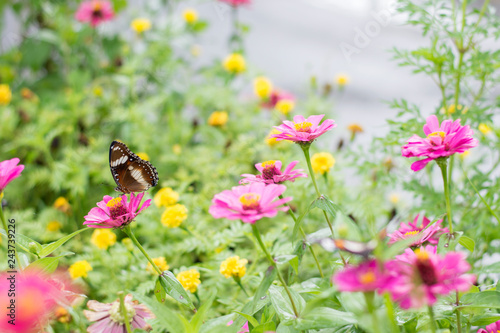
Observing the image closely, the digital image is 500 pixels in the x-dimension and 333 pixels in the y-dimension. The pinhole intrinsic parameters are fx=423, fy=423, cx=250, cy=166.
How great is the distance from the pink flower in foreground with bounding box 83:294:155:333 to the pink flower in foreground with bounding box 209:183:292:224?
205 millimetres

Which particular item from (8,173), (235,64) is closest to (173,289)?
(8,173)

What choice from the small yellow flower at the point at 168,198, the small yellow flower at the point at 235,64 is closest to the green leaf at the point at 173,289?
the small yellow flower at the point at 168,198

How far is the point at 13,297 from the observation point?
413 mm

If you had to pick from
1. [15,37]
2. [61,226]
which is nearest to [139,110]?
[61,226]

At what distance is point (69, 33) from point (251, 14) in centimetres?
148

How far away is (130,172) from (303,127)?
338 millimetres

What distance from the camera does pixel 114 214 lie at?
468 mm

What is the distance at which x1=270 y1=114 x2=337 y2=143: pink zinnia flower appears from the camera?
1.53 feet

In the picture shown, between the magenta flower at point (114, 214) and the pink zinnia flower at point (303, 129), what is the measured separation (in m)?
0.17

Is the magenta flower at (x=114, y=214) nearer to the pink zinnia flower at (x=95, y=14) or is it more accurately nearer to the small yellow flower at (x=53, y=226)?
the small yellow flower at (x=53, y=226)

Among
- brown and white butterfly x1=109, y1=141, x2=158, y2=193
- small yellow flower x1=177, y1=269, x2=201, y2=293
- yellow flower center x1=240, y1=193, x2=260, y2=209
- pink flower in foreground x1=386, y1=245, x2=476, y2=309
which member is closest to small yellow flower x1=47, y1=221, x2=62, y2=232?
brown and white butterfly x1=109, y1=141, x2=158, y2=193

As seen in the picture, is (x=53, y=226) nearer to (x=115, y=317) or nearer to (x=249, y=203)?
(x=115, y=317)

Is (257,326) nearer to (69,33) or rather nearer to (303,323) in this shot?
(303,323)

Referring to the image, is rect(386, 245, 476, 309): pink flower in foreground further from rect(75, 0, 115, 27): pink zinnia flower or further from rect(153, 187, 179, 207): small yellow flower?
rect(75, 0, 115, 27): pink zinnia flower
